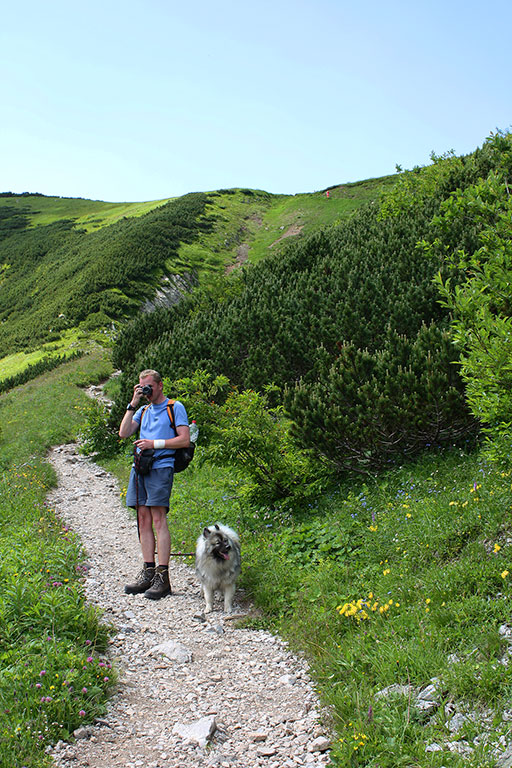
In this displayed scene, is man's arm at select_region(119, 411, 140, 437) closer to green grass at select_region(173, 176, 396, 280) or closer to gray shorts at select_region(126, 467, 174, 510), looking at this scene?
gray shorts at select_region(126, 467, 174, 510)

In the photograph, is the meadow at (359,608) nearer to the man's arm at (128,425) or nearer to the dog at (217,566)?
the dog at (217,566)

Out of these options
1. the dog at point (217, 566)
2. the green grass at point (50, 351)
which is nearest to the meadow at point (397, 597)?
the dog at point (217, 566)

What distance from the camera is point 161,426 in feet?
21.1

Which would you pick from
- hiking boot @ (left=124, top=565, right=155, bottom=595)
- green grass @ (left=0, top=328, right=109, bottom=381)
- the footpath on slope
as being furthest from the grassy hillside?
the footpath on slope

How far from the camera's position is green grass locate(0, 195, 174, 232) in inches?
2490

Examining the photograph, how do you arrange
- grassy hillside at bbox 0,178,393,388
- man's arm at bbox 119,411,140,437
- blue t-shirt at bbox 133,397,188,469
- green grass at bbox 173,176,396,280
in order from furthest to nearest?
green grass at bbox 173,176,396,280 → grassy hillside at bbox 0,178,393,388 → man's arm at bbox 119,411,140,437 → blue t-shirt at bbox 133,397,188,469

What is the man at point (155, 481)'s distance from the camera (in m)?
6.32

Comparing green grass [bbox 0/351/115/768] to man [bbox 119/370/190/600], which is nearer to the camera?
green grass [bbox 0/351/115/768]

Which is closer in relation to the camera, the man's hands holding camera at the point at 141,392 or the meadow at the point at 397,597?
the meadow at the point at 397,597

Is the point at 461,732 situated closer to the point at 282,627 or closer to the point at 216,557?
the point at 282,627

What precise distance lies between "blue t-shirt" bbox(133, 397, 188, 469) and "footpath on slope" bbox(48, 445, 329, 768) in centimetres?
165

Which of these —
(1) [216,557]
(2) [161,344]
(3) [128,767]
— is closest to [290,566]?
(1) [216,557]

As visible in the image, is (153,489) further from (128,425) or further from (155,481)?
(128,425)

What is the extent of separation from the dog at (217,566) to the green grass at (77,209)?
57785 mm
